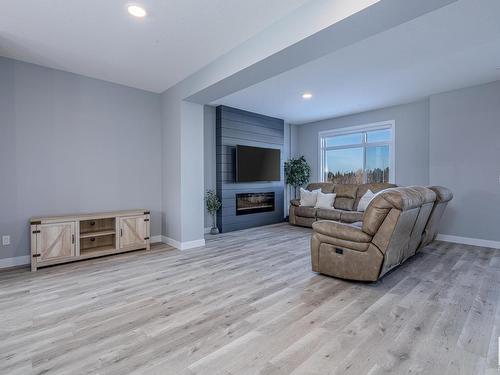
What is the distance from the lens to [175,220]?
14.6 feet

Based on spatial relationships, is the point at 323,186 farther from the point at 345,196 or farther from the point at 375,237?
the point at 375,237

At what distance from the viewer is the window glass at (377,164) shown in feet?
19.9

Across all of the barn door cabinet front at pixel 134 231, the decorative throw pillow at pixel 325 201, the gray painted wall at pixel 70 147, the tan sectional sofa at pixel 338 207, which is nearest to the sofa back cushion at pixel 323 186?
the tan sectional sofa at pixel 338 207

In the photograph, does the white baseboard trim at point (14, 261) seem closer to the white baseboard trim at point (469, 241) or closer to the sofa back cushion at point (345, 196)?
the sofa back cushion at point (345, 196)

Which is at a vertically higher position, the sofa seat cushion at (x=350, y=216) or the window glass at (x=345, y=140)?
the window glass at (x=345, y=140)

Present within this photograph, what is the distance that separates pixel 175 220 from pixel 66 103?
2389 millimetres

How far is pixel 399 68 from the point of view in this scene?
3.78 m

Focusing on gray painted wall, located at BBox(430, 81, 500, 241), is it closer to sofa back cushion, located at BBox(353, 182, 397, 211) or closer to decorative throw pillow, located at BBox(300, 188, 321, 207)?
sofa back cushion, located at BBox(353, 182, 397, 211)

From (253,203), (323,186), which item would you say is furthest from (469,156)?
(253,203)

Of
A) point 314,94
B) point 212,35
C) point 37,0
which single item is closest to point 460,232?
point 314,94

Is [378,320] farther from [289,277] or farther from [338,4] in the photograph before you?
[338,4]

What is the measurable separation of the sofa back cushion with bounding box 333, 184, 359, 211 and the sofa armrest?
3287 millimetres

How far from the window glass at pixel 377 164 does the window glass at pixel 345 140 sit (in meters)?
0.36

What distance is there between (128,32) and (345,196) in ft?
17.6
